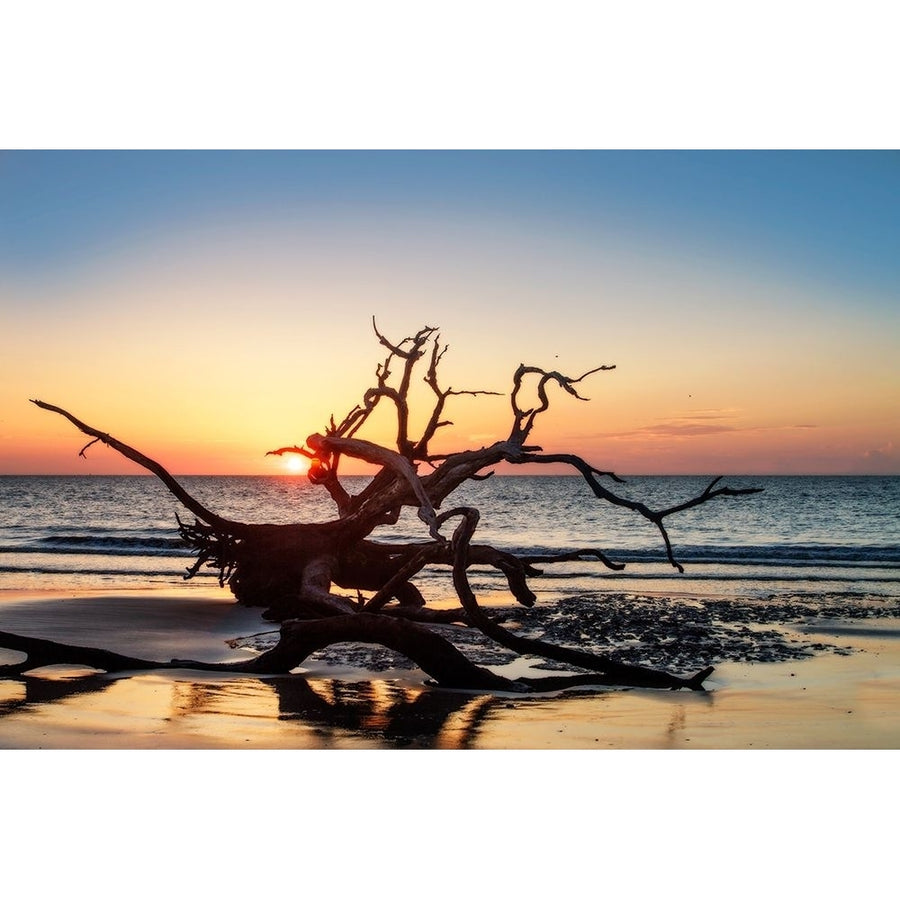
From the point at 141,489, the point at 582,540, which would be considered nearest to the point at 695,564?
the point at 582,540

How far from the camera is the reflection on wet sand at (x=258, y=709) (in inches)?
243

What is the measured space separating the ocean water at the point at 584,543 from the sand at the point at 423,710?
20.8ft

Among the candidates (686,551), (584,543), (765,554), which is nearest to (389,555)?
(686,551)

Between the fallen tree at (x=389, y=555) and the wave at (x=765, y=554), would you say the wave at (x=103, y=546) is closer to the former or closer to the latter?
the wave at (x=765, y=554)

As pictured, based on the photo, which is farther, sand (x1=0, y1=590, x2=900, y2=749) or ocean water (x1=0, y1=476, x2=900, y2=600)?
ocean water (x1=0, y1=476, x2=900, y2=600)

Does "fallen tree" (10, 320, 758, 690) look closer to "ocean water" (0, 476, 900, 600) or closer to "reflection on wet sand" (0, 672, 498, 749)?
"reflection on wet sand" (0, 672, 498, 749)

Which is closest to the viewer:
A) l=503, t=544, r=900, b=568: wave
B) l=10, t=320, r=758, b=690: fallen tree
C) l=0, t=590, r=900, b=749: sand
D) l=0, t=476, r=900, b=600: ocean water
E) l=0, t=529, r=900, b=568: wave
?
l=0, t=590, r=900, b=749: sand

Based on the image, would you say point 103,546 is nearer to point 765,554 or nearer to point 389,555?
point 389,555

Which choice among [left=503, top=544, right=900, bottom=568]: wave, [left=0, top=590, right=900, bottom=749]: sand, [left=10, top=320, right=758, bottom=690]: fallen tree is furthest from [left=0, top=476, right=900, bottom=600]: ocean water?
[left=0, top=590, right=900, bottom=749]: sand

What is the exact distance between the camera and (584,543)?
96.7ft

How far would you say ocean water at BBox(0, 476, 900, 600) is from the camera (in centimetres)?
1730

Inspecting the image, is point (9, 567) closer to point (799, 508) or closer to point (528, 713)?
point (528, 713)

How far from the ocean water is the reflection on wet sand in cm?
664

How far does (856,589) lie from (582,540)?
14.8 metres
